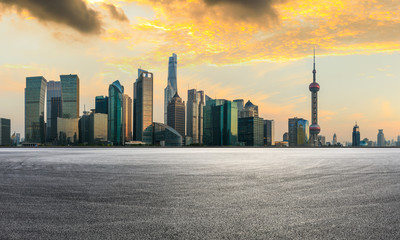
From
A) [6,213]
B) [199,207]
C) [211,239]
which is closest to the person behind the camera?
[211,239]

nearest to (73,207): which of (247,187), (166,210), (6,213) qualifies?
(6,213)

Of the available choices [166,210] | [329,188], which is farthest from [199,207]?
[329,188]

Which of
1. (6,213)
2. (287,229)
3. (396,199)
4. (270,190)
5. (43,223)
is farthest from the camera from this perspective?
(270,190)

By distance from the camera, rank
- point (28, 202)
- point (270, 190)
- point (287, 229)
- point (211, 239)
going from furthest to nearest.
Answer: point (270, 190) < point (28, 202) < point (287, 229) < point (211, 239)

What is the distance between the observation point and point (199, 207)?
1187 cm

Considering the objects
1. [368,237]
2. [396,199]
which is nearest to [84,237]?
[368,237]

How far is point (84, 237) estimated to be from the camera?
826cm

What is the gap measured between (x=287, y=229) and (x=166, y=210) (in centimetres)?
425

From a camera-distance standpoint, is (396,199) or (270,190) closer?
(396,199)

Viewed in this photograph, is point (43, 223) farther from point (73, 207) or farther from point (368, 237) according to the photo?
point (368, 237)

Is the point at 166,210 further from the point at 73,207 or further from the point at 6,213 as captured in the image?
the point at 6,213

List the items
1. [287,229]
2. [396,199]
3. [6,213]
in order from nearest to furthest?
1. [287,229]
2. [6,213]
3. [396,199]

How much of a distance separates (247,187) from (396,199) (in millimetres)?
6647

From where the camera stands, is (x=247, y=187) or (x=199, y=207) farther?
(x=247, y=187)
